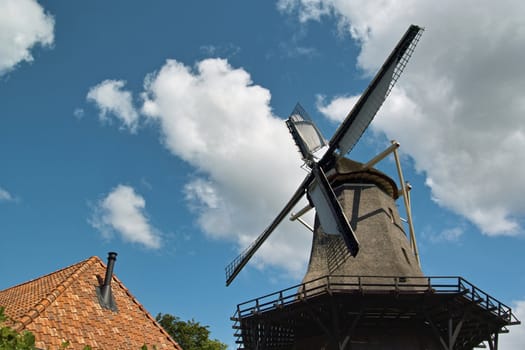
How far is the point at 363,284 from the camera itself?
13.5m

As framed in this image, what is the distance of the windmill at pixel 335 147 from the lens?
53.6 feet

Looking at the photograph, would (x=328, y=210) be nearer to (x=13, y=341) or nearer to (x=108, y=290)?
(x=108, y=290)

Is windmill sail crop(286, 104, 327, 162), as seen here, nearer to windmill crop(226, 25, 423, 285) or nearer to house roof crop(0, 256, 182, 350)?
windmill crop(226, 25, 423, 285)

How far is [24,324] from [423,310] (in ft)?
36.6

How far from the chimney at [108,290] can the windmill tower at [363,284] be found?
621 cm

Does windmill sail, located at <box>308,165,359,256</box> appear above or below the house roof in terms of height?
above

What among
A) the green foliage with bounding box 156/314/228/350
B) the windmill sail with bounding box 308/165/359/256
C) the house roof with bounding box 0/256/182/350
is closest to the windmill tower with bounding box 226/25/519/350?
the windmill sail with bounding box 308/165/359/256

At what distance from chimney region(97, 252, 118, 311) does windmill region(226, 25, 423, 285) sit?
25.7ft

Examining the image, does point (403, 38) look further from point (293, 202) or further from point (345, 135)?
point (293, 202)

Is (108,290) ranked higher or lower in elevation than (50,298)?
higher

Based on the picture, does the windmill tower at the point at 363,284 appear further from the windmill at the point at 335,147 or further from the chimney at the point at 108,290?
the chimney at the point at 108,290

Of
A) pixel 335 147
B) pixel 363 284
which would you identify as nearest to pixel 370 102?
pixel 335 147

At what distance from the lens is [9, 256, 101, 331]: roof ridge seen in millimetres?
7612

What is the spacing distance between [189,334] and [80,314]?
18.5 metres
